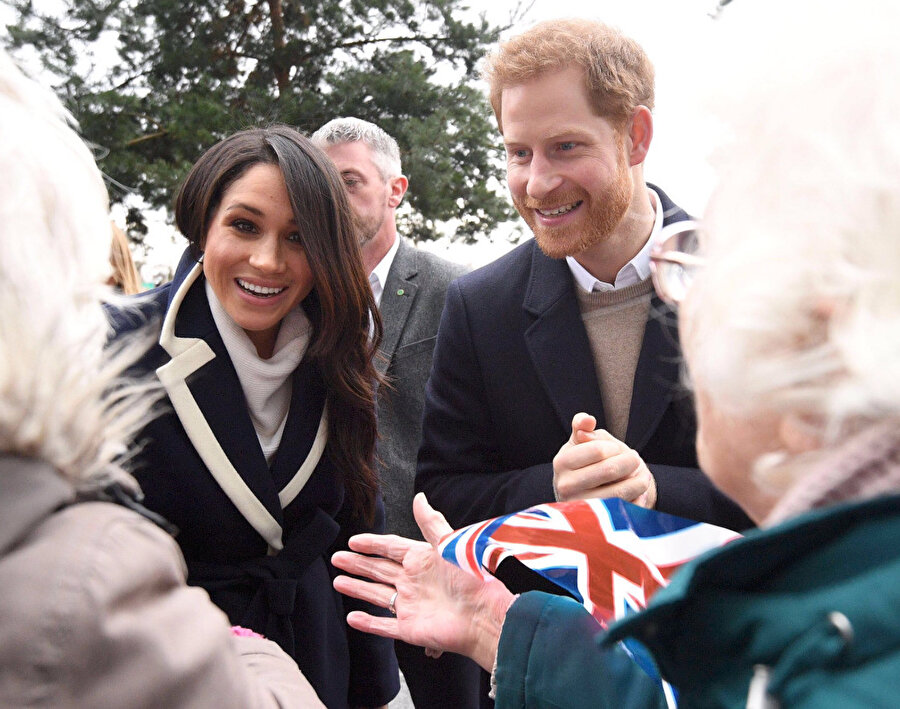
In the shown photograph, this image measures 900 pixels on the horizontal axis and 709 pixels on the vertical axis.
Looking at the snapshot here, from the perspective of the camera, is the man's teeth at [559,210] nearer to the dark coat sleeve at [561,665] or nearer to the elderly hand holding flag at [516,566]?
the elderly hand holding flag at [516,566]

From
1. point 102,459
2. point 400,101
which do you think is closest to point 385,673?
point 102,459

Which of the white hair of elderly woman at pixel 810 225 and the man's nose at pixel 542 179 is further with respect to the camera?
the man's nose at pixel 542 179

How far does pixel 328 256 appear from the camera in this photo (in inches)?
102

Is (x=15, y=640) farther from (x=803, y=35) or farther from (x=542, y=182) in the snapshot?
(x=542, y=182)

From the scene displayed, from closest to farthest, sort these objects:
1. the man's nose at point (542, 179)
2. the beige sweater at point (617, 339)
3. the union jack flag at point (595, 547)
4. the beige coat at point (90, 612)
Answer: the beige coat at point (90, 612), the union jack flag at point (595, 547), the beige sweater at point (617, 339), the man's nose at point (542, 179)

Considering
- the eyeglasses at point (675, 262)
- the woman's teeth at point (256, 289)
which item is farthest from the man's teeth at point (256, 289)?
the eyeglasses at point (675, 262)

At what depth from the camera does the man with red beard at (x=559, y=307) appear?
2225 mm

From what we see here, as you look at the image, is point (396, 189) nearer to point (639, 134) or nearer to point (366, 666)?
point (639, 134)

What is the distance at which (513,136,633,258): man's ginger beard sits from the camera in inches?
92.2

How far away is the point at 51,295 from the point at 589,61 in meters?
1.81

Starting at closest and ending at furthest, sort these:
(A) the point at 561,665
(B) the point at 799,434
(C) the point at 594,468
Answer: (B) the point at 799,434 → (A) the point at 561,665 → (C) the point at 594,468

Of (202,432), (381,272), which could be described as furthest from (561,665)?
(381,272)

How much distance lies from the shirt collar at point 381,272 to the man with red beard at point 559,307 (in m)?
1.68

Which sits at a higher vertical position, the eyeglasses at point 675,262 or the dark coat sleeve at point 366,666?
the eyeglasses at point 675,262
